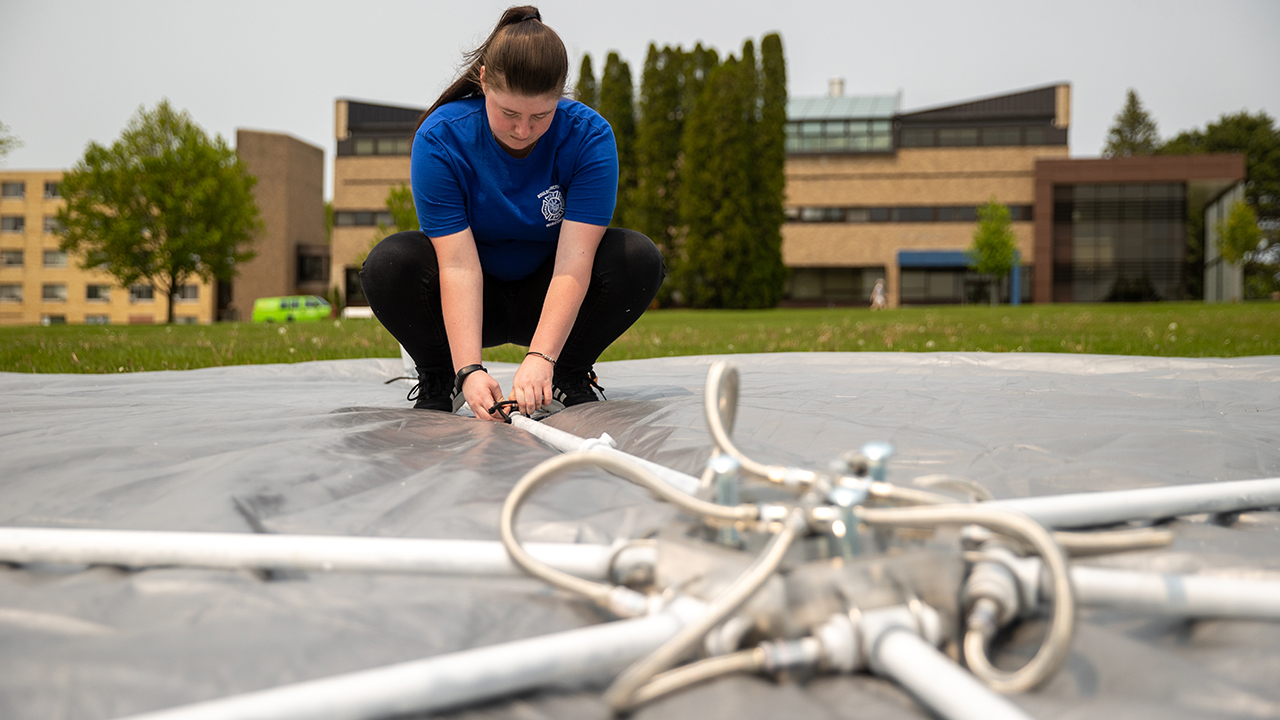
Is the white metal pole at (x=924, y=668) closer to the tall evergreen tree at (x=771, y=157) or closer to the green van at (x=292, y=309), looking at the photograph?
the tall evergreen tree at (x=771, y=157)

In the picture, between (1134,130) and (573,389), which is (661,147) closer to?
(573,389)

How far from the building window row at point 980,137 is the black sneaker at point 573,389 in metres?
27.7

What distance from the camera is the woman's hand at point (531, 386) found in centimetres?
155

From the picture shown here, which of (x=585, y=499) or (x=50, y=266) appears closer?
(x=585, y=499)

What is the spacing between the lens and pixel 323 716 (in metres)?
0.46

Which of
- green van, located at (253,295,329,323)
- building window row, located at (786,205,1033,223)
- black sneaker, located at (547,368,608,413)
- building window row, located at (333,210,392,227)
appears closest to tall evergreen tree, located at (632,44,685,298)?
building window row, located at (786,205,1033,223)

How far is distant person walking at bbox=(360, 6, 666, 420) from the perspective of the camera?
1.60 meters

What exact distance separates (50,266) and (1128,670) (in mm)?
50889

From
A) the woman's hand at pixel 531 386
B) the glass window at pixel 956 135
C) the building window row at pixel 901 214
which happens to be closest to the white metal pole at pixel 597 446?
the woman's hand at pixel 531 386

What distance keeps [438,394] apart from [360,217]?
93.2ft

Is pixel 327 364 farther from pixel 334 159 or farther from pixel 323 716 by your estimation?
pixel 334 159

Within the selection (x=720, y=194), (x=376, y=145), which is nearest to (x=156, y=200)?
(x=376, y=145)

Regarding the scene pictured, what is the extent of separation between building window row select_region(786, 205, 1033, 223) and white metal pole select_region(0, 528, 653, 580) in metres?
27.5

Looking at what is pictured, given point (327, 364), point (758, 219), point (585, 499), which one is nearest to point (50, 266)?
point (758, 219)
